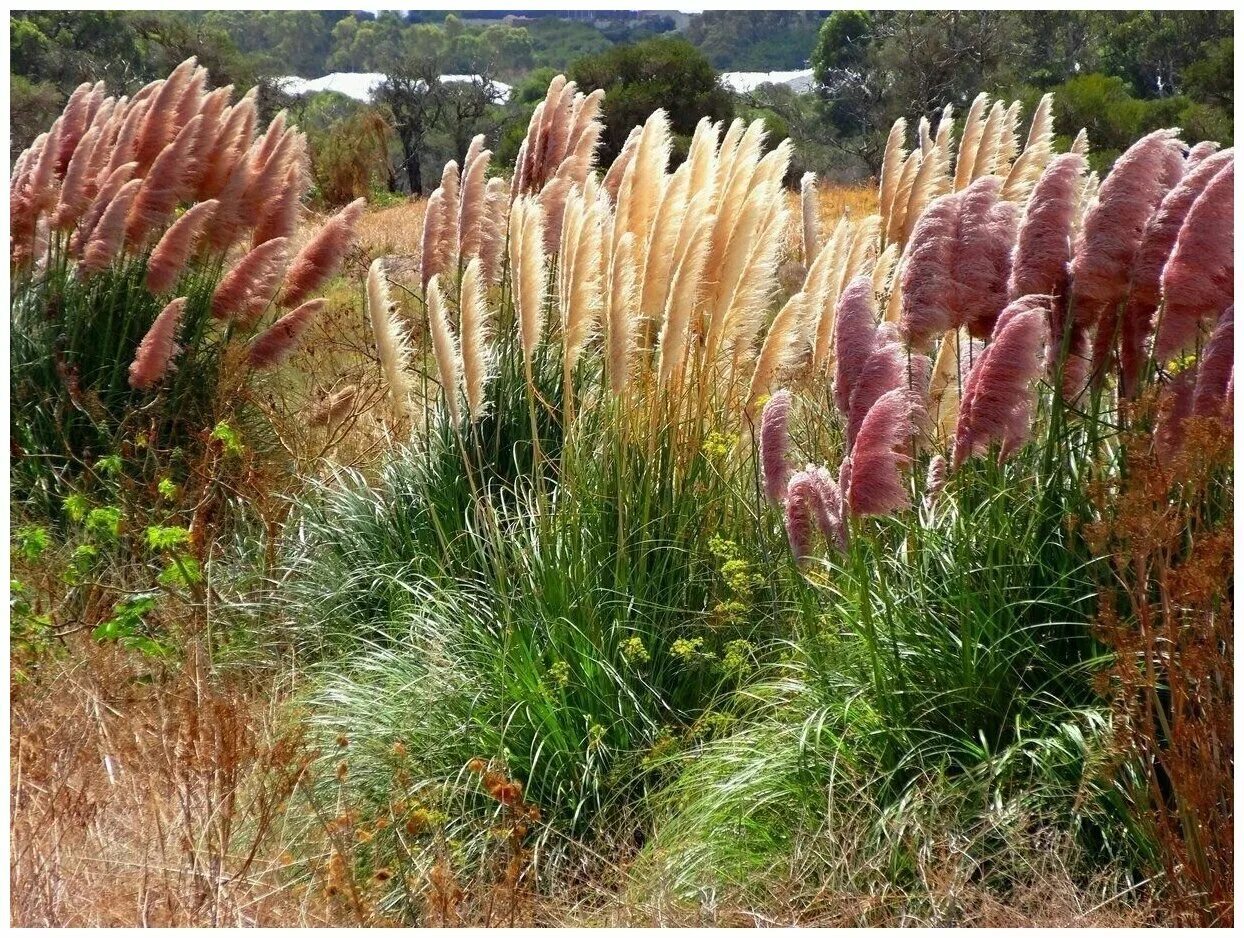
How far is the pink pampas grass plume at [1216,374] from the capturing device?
3062 mm

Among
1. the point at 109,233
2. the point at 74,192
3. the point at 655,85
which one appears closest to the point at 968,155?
the point at 109,233

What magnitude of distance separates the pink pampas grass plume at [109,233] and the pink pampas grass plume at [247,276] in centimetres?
51

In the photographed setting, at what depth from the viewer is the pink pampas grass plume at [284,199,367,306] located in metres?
6.17

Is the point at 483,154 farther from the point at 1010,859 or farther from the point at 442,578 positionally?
the point at 1010,859

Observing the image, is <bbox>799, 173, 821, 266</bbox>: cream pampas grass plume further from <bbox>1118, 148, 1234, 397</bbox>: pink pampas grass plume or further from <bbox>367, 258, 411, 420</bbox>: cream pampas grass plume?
<bbox>1118, 148, 1234, 397</bbox>: pink pampas grass plume

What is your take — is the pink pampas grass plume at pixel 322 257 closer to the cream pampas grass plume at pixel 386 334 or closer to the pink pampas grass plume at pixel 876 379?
the cream pampas grass plume at pixel 386 334

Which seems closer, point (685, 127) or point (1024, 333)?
point (1024, 333)

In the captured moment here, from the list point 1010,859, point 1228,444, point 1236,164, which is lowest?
point 1010,859

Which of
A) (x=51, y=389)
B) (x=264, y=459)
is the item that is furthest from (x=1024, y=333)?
(x=51, y=389)

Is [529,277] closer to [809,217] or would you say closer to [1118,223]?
[1118,223]

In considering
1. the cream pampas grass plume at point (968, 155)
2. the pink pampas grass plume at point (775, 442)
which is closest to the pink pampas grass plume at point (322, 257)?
the cream pampas grass plume at point (968, 155)

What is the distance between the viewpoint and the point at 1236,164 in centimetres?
312

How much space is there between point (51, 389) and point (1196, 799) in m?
5.28

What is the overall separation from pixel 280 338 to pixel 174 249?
0.59 metres
